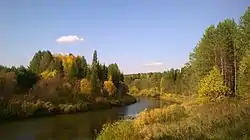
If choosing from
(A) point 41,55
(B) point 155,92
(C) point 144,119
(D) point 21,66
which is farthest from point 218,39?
(B) point 155,92

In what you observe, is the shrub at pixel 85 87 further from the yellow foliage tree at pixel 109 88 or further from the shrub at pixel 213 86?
the shrub at pixel 213 86

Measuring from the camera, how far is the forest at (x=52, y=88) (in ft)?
146

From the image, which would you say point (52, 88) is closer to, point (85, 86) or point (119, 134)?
point (85, 86)

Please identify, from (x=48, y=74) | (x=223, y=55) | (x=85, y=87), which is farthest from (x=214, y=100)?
(x=48, y=74)

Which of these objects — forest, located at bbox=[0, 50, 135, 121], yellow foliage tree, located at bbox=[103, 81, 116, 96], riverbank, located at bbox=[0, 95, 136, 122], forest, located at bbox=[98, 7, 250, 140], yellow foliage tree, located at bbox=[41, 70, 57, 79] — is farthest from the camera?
yellow foliage tree, located at bbox=[103, 81, 116, 96]

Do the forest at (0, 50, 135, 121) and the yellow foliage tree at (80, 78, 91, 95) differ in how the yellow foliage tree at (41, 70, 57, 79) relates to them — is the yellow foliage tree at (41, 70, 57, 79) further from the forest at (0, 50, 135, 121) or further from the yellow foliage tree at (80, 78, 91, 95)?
the yellow foliage tree at (80, 78, 91, 95)

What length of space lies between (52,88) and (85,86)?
423 inches

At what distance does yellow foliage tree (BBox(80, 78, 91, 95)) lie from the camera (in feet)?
215

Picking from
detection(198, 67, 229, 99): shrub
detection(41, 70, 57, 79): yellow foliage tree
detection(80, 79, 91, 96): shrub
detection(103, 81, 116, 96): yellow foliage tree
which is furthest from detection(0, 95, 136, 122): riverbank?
detection(198, 67, 229, 99): shrub

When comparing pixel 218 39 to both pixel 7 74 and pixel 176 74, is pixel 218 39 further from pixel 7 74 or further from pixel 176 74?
pixel 176 74

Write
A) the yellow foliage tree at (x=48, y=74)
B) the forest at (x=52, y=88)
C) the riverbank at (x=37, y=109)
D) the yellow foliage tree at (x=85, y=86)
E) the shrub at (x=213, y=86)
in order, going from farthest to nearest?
the yellow foliage tree at (x=85, y=86)
the yellow foliage tree at (x=48, y=74)
the forest at (x=52, y=88)
the riverbank at (x=37, y=109)
the shrub at (x=213, y=86)

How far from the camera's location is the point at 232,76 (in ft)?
139

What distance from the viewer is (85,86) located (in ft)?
217

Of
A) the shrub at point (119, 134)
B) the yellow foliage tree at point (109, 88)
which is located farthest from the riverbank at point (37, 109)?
the shrub at point (119, 134)
